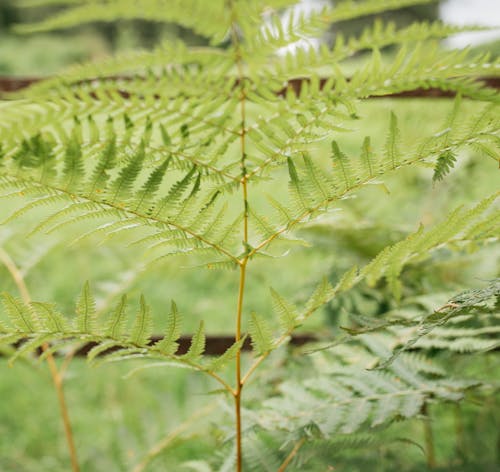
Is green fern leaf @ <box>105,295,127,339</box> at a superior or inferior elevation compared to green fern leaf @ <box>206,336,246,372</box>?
superior

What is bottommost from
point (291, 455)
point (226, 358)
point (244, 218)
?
point (291, 455)

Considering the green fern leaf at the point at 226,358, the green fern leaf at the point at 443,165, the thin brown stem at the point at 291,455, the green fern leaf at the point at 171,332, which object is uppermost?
the green fern leaf at the point at 443,165

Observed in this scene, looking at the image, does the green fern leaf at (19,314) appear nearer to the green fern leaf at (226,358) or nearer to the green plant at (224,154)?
the green plant at (224,154)

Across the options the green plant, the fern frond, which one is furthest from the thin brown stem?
the fern frond

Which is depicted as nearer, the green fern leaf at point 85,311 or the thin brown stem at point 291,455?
the green fern leaf at point 85,311

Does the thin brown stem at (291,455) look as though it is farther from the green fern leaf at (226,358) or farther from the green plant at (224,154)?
the green fern leaf at (226,358)

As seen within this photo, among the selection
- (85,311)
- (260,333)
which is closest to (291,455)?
(260,333)

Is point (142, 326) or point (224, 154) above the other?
point (224, 154)

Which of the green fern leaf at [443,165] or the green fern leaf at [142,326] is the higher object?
the green fern leaf at [443,165]

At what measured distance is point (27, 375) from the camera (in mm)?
2014

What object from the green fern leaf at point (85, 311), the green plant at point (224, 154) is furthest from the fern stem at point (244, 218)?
the green fern leaf at point (85, 311)

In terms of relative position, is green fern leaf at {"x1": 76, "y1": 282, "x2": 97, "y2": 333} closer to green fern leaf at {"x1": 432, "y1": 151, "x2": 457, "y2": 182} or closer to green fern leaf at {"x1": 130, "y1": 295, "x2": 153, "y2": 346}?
green fern leaf at {"x1": 130, "y1": 295, "x2": 153, "y2": 346}

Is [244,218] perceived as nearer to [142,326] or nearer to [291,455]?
[142,326]

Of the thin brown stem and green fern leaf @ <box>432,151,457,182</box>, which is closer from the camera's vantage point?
green fern leaf @ <box>432,151,457,182</box>
